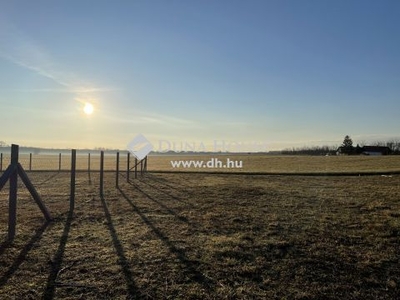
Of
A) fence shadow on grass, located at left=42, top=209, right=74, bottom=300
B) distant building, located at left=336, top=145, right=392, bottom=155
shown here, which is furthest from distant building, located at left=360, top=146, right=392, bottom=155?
fence shadow on grass, located at left=42, top=209, right=74, bottom=300

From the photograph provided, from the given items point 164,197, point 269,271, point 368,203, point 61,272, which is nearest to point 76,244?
point 61,272

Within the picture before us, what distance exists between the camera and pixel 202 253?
5.01m

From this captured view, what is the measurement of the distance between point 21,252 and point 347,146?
97.1 m

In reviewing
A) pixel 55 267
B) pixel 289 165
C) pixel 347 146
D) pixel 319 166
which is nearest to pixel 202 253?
pixel 55 267

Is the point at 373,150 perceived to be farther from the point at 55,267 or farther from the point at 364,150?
the point at 55,267

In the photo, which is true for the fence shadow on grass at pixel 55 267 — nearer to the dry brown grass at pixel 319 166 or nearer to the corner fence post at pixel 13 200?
the corner fence post at pixel 13 200

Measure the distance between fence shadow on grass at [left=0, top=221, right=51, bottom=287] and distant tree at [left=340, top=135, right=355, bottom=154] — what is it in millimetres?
93767

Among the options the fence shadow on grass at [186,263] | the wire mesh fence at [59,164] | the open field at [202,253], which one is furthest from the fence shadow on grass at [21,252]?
Result: the wire mesh fence at [59,164]

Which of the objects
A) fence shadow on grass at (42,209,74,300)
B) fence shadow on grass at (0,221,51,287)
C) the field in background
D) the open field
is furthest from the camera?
the field in background

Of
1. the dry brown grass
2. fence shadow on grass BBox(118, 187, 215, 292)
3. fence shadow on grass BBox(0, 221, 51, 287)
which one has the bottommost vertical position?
fence shadow on grass BBox(0, 221, 51, 287)

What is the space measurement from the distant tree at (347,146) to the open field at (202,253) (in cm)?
8762

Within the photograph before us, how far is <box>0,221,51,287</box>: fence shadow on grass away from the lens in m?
3.99

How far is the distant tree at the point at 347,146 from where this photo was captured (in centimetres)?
8925

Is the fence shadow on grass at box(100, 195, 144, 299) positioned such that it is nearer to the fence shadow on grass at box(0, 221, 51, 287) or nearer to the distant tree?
the fence shadow on grass at box(0, 221, 51, 287)
